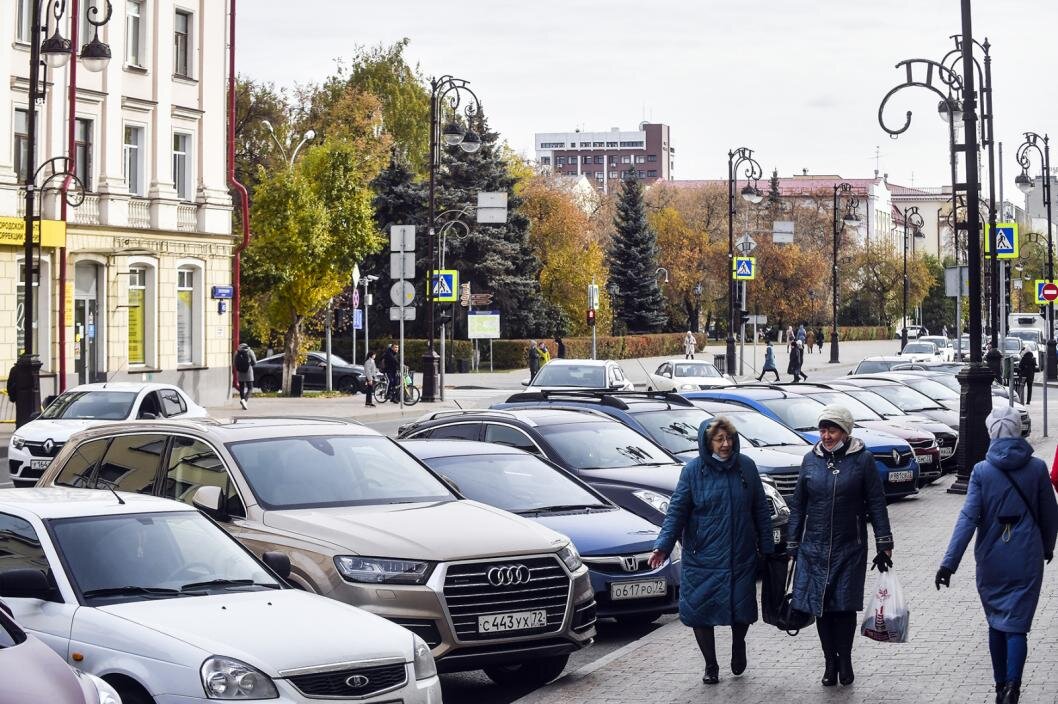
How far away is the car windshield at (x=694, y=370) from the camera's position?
4091 cm

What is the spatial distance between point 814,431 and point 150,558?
535 inches

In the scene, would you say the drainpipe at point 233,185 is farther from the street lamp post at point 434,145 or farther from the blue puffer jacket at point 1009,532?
the blue puffer jacket at point 1009,532

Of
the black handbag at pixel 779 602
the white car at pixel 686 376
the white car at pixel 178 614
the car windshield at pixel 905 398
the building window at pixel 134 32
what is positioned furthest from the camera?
the building window at pixel 134 32

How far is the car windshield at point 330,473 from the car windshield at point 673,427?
5901 millimetres

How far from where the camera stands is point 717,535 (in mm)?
8797

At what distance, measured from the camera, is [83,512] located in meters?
7.42

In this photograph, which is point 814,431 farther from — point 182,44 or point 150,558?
point 182,44

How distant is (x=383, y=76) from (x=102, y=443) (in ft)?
257

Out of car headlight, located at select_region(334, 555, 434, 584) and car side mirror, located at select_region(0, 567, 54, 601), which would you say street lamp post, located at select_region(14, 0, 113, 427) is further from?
car side mirror, located at select_region(0, 567, 54, 601)

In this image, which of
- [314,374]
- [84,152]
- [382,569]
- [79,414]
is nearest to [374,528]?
[382,569]

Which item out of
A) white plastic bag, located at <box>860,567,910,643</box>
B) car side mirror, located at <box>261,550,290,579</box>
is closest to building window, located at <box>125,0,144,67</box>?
car side mirror, located at <box>261,550,290,579</box>

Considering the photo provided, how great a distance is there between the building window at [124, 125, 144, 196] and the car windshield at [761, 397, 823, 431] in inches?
984

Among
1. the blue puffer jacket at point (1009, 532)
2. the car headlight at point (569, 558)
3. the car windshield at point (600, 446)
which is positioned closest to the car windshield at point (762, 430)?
the car windshield at point (600, 446)

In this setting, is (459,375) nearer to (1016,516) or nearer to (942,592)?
(942,592)
